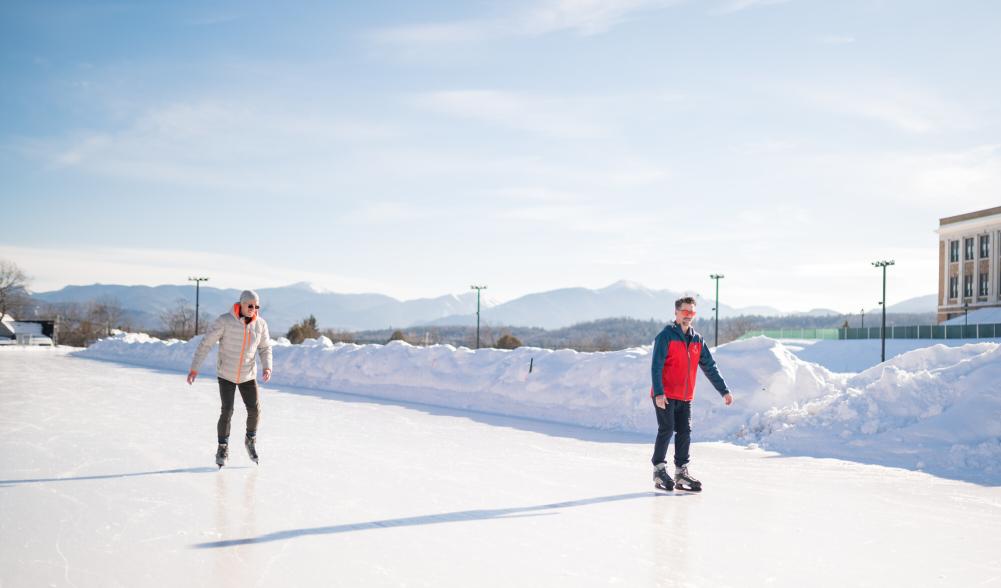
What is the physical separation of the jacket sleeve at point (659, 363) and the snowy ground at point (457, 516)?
95 centimetres

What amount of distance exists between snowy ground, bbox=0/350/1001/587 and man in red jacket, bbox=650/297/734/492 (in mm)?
232

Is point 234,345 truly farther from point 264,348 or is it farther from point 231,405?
point 231,405

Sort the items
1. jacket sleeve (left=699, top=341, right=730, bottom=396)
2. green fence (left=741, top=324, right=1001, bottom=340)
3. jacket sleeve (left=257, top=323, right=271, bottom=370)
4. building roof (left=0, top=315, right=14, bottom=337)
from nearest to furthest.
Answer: jacket sleeve (left=699, top=341, right=730, bottom=396)
jacket sleeve (left=257, top=323, right=271, bottom=370)
green fence (left=741, top=324, right=1001, bottom=340)
building roof (left=0, top=315, right=14, bottom=337)

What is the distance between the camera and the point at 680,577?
430 cm

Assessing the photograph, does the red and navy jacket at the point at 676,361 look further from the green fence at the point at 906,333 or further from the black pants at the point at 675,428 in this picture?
the green fence at the point at 906,333

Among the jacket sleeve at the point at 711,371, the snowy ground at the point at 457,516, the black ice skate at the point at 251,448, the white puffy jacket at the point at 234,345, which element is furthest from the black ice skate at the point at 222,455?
the jacket sleeve at the point at 711,371

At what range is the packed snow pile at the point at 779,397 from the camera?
874 cm

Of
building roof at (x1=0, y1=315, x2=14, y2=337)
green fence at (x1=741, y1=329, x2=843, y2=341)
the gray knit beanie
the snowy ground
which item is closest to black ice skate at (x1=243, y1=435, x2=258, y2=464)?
the snowy ground

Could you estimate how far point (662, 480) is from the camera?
22.2 feet

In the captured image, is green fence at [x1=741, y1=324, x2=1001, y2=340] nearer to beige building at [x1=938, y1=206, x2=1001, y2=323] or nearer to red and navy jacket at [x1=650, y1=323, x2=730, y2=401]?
beige building at [x1=938, y1=206, x2=1001, y2=323]

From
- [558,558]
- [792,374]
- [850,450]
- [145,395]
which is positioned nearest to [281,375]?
[145,395]

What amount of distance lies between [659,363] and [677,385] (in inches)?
12.4

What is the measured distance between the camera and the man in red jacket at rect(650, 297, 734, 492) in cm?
675

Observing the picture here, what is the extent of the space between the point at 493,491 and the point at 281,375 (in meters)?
15.6
